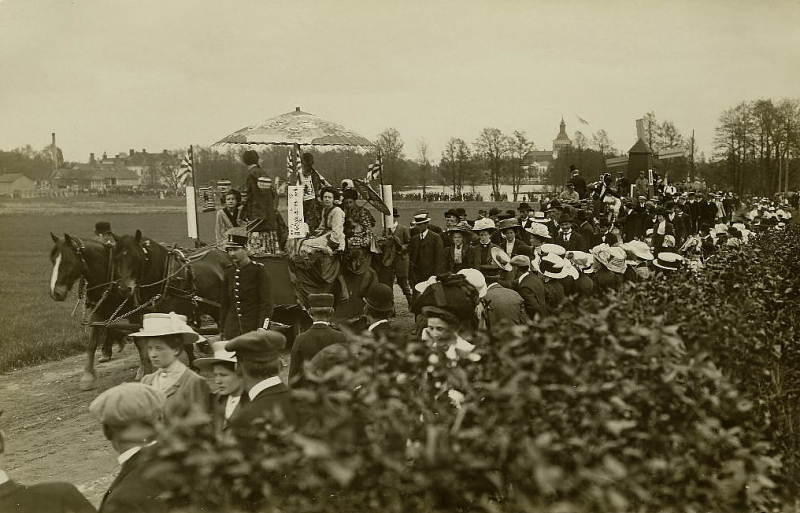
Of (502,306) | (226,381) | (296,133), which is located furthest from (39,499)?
(296,133)

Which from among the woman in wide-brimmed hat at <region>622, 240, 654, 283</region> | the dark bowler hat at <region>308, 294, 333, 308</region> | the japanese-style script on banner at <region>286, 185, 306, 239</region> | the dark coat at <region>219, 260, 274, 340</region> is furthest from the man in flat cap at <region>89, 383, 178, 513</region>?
the woman in wide-brimmed hat at <region>622, 240, 654, 283</region>

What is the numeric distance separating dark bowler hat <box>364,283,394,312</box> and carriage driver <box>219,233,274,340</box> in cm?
245

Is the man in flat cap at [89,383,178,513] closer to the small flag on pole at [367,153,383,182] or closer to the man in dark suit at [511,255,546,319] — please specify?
the man in dark suit at [511,255,546,319]

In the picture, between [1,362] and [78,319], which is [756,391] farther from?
[78,319]

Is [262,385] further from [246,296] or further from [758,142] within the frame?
[758,142]

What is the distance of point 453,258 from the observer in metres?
13.3

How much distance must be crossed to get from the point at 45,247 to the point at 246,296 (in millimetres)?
22654

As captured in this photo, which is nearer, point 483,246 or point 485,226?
point 485,226

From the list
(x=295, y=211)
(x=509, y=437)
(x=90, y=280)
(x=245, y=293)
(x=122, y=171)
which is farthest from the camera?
(x=122, y=171)

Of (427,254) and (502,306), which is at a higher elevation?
(502,306)

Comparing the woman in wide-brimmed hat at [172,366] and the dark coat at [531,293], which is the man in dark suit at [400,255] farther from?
the woman in wide-brimmed hat at [172,366]

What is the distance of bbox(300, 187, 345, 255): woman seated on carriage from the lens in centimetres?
1084

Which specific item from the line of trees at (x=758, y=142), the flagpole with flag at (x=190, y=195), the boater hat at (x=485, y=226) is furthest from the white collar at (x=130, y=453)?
the line of trees at (x=758, y=142)

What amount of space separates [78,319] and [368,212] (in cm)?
615
